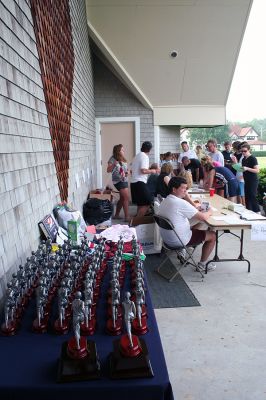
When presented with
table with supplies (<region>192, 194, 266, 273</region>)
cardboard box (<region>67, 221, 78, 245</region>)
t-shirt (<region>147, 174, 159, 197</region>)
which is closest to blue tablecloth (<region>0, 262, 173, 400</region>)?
cardboard box (<region>67, 221, 78, 245</region>)

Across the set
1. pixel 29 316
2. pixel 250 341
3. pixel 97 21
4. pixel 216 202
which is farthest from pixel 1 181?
pixel 97 21

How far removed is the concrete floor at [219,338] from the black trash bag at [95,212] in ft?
6.21

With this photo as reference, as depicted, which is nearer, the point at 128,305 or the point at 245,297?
the point at 128,305

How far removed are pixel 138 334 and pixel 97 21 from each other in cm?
819

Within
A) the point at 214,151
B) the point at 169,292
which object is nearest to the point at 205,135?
the point at 214,151

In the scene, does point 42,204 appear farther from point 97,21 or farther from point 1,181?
point 97,21

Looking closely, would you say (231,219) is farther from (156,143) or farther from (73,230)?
(156,143)

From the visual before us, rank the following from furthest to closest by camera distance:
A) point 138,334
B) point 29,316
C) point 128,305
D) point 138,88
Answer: point 138,88
point 29,316
point 138,334
point 128,305

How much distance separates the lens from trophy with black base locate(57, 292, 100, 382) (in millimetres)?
1394

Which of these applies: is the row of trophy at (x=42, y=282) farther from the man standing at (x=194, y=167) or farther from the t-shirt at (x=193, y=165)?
the t-shirt at (x=193, y=165)

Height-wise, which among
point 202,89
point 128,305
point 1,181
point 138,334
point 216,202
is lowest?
point 216,202

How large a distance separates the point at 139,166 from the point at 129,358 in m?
5.51

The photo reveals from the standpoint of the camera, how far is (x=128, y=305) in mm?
1574

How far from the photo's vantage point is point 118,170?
292 inches
